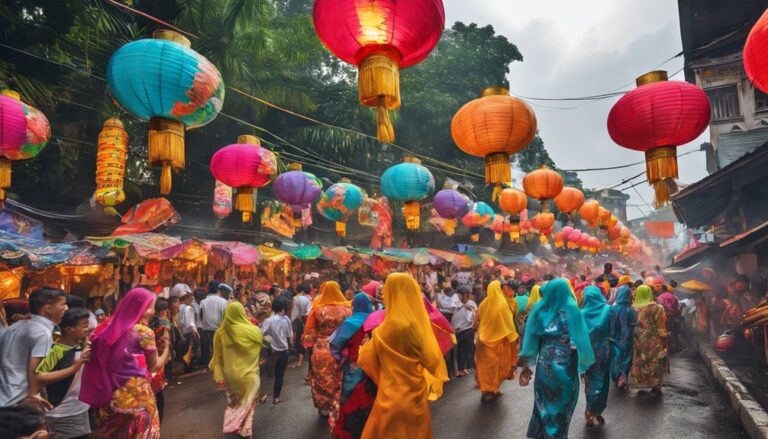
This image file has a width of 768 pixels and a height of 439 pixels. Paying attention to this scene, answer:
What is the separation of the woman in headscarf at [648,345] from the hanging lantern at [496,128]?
3865mm

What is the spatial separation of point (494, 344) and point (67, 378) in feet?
18.7

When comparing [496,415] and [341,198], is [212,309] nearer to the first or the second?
[341,198]

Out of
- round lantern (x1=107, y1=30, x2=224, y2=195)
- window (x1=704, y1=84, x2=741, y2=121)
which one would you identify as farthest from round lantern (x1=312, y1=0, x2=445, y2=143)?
window (x1=704, y1=84, x2=741, y2=121)

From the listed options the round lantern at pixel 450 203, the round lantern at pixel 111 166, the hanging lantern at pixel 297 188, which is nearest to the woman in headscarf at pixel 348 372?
the round lantern at pixel 111 166

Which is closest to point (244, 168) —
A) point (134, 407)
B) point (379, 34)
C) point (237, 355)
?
point (237, 355)

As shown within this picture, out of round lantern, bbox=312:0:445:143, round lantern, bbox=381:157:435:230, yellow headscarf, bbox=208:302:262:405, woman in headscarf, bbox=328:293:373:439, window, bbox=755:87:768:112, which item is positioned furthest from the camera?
window, bbox=755:87:768:112

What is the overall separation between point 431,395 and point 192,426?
13.0 feet

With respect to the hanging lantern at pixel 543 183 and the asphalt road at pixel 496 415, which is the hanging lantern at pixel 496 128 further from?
the asphalt road at pixel 496 415

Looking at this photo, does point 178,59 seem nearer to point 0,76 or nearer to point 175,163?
point 175,163

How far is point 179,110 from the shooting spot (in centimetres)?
461

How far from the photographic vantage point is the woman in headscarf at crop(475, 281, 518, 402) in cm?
714

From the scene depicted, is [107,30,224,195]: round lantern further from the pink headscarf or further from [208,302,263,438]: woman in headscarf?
[208,302,263,438]: woman in headscarf

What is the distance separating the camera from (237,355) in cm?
536

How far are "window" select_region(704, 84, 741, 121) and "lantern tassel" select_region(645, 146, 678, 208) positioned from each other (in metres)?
10.9
